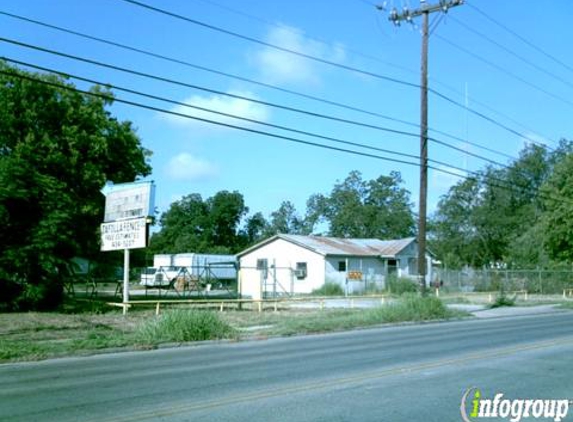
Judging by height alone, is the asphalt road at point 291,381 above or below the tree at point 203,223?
below

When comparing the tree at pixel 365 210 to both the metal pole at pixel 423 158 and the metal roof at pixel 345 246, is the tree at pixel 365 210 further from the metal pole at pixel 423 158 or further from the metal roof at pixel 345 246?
the metal pole at pixel 423 158

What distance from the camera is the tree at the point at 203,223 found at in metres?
102

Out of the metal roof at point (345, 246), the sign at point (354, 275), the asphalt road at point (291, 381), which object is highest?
the metal roof at point (345, 246)

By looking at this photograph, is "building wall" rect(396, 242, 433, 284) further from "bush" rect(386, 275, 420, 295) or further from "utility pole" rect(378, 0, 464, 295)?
"utility pole" rect(378, 0, 464, 295)

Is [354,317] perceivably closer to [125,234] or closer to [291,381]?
[125,234]

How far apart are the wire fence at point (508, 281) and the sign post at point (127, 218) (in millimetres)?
29174

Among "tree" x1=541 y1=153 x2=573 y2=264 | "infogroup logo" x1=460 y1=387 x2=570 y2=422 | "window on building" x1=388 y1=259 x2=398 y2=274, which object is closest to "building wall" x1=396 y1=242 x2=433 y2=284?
"window on building" x1=388 y1=259 x2=398 y2=274

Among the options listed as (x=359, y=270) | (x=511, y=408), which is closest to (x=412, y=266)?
(x=359, y=270)

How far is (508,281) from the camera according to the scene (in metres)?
48.5

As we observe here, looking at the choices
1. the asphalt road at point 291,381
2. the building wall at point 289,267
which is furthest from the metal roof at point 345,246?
the asphalt road at point 291,381

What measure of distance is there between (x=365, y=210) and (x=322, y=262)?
1821 inches

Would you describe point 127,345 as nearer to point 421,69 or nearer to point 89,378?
point 89,378

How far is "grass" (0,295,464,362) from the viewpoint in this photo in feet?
51.5

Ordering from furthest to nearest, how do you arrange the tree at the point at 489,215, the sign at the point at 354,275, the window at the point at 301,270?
the tree at the point at 489,215
the window at the point at 301,270
the sign at the point at 354,275
